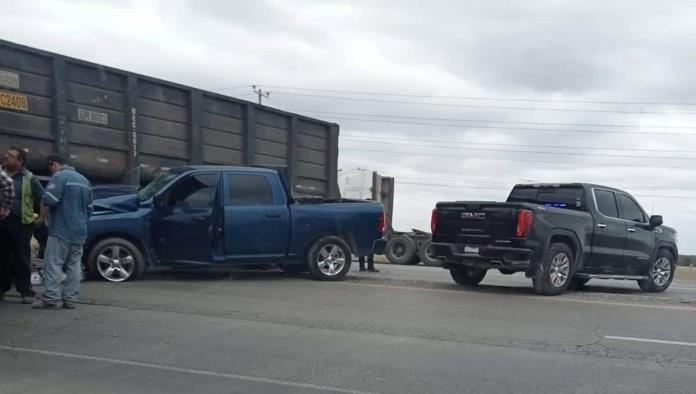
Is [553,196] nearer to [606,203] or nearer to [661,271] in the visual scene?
[606,203]

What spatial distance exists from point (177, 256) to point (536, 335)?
5.53 meters

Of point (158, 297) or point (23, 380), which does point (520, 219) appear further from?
point (23, 380)

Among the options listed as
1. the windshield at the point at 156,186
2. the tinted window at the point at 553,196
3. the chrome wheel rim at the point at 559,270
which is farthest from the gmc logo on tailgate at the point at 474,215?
the windshield at the point at 156,186

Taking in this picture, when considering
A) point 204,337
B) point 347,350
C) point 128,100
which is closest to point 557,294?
point 347,350

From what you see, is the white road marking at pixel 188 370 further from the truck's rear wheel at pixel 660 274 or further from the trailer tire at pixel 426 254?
the trailer tire at pixel 426 254

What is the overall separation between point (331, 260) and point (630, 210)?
5.45 meters

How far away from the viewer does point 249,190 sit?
11.2m

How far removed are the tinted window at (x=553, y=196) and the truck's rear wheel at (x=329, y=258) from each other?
3.25m

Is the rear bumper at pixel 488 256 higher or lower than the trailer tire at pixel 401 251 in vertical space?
higher

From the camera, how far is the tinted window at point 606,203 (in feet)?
39.4

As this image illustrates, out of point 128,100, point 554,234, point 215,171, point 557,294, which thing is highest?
point 128,100

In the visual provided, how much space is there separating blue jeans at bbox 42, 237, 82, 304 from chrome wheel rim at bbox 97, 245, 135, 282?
69.6 inches

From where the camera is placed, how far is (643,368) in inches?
253

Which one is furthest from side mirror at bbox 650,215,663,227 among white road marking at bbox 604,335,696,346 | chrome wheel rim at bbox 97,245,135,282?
chrome wheel rim at bbox 97,245,135,282
